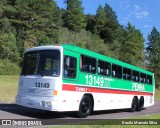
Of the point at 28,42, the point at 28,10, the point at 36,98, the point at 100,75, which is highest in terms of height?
the point at 28,10

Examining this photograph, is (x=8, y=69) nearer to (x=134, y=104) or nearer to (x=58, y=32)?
(x=58, y=32)

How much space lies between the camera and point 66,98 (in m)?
14.7

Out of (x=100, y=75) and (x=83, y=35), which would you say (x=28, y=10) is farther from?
(x=100, y=75)

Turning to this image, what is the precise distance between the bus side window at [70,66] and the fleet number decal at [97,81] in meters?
1.22

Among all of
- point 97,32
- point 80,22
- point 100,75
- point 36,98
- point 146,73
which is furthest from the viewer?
point 97,32

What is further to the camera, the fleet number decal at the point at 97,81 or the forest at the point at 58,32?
the forest at the point at 58,32

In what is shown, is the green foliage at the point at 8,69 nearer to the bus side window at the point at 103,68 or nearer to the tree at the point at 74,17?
the bus side window at the point at 103,68

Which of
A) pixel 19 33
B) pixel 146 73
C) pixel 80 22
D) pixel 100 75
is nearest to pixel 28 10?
pixel 19 33

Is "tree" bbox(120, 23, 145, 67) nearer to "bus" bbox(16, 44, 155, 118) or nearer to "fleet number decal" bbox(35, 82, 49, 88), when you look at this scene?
"bus" bbox(16, 44, 155, 118)

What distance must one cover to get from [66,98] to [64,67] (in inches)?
50.6

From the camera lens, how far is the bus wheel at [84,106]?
1591cm

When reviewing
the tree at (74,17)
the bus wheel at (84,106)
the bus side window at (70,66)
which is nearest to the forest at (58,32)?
the tree at (74,17)

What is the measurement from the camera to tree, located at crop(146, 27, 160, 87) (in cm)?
8209

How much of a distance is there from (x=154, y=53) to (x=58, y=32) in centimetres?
3549
